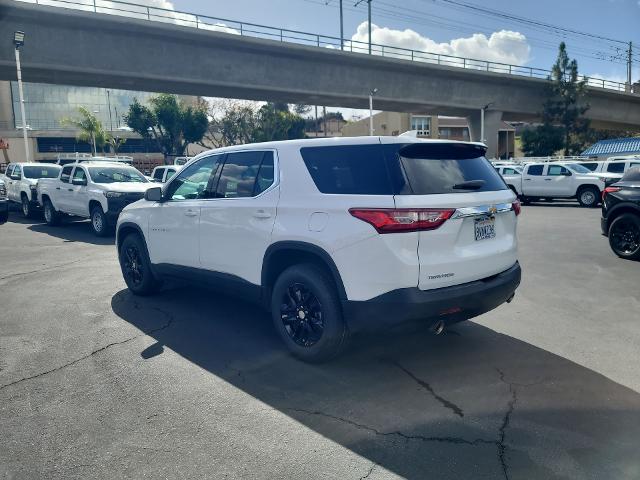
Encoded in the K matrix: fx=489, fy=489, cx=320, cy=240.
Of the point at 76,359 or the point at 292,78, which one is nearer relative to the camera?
the point at 76,359

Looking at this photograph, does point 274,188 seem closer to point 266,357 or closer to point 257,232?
point 257,232

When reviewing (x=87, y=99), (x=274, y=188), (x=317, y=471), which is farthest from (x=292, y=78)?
(x=87, y=99)

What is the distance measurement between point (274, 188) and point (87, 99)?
120126mm

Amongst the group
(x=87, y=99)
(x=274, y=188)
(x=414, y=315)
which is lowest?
(x=414, y=315)

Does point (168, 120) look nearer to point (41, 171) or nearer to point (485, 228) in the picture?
point (41, 171)

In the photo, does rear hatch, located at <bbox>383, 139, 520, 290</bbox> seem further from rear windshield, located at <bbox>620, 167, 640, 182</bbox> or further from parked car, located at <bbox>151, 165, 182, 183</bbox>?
parked car, located at <bbox>151, 165, 182, 183</bbox>

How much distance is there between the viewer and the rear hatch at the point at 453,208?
3.55 metres

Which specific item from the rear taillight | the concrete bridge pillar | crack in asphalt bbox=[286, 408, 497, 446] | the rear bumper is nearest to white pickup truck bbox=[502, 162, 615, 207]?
the rear bumper

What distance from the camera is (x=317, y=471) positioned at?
2.70m

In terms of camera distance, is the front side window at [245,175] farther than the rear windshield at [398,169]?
Yes

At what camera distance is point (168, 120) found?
59.4 metres

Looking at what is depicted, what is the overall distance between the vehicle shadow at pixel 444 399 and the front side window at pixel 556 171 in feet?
57.8

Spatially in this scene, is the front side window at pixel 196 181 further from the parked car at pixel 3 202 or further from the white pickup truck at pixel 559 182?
the white pickup truck at pixel 559 182

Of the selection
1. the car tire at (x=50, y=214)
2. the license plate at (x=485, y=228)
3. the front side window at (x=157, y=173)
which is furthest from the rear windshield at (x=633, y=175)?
the front side window at (x=157, y=173)
